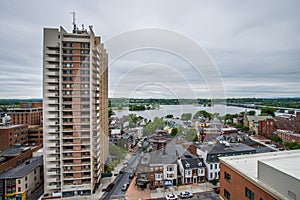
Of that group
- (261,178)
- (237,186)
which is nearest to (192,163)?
(237,186)

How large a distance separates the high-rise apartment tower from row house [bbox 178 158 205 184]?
2.80m

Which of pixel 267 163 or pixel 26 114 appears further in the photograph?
pixel 26 114

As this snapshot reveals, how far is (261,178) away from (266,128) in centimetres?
1120

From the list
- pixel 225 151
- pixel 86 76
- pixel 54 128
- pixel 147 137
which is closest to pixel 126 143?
pixel 147 137

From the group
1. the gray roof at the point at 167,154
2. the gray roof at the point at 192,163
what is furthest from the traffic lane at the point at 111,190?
the gray roof at the point at 192,163

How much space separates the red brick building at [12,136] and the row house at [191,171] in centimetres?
810

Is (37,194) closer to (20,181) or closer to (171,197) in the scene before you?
(20,181)

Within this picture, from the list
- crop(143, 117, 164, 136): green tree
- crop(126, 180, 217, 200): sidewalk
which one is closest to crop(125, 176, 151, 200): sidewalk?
crop(126, 180, 217, 200): sidewalk

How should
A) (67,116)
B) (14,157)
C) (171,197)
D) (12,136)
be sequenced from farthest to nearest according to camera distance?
A: (12,136) → (14,157) → (67,116) → (171,197)

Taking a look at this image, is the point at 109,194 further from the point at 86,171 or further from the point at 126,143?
the point at 126,143

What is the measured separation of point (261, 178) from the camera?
207 centimetres

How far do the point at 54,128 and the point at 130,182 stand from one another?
9.36 ft

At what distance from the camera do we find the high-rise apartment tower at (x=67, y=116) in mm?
4730

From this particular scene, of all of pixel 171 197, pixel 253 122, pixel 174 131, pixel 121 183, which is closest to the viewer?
pixel 171 197
